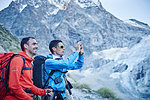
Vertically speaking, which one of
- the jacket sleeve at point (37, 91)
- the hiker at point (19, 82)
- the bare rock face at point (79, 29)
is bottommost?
the jacket sleeve at point (37, 91)

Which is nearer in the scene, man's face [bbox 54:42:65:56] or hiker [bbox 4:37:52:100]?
hiker [bbox 4:37:52:100]

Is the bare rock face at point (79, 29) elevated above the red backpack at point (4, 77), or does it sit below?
above

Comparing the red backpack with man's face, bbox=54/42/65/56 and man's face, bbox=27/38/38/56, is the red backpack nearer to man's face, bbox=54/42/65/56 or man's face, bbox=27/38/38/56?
man's face, bbox=27/38/38/56

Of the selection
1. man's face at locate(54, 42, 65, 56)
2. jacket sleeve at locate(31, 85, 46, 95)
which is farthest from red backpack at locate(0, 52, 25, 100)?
man's face at locate(54, 42, 65, 56)

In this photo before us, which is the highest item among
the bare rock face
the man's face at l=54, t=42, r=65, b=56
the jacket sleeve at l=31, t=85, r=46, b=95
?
the bare rock face

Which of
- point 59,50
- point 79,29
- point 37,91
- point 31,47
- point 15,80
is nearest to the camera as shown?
point 15,80

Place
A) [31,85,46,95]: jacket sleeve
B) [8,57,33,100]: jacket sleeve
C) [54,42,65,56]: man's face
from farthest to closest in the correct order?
1. [54,42,65,56]: man's face
2. [31,85,46,95]: jacket sleeve
3. [8,57,33,100]: jacket sleeve

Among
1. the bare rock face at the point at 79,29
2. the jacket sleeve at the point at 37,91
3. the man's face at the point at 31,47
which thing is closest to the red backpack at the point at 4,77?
the jacket sleeve at the point at 37,91

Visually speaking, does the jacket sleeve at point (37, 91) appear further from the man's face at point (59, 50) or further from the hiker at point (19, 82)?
the man's face at point (59, 50)

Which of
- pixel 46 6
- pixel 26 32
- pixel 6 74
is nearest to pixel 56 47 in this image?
pixel 6 74

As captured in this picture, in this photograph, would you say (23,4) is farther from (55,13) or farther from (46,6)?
(55,13)

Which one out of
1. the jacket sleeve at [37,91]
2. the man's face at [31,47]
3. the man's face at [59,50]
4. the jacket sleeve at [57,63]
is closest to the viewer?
the jacket sleeve at [37,91]

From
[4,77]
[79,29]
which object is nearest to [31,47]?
[4,77]

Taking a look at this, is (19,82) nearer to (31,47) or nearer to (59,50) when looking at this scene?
(31,47)
